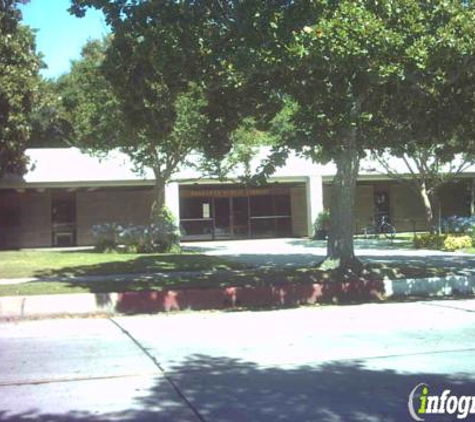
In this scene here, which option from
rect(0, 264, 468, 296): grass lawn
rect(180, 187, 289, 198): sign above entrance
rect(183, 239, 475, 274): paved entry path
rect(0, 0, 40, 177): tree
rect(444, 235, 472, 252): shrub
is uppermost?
rect(0, 0, 40, 177): tree

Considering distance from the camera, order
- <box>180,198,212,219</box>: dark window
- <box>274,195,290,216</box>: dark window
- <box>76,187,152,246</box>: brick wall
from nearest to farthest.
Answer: <box>76,187,152,246</box>: brick wall
<box>180,198,212,219</box>: dark window
<box>274,195,290,216</box>: dark window

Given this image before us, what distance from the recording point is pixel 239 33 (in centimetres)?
1213

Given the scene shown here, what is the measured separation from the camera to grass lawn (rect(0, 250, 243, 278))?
17.0 m

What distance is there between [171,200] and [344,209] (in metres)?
15.8

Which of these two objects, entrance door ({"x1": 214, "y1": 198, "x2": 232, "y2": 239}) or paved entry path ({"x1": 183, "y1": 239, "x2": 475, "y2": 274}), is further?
entrance door ({"x1": 214, "y1": 198, "x2": 232, "y2": 239})

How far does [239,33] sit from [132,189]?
21326 millimetres

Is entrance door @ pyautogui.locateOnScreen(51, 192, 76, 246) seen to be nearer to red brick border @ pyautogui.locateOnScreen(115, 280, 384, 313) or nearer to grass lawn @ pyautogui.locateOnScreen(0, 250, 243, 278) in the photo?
grass lawn @ pyautogui.locateOnScreen(0, 250, 243, 278)

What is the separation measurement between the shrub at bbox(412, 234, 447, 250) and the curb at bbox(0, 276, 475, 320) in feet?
32.0

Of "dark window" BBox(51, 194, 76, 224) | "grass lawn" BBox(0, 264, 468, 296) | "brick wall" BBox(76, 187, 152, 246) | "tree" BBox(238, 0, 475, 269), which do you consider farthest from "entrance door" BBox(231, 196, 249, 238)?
"tree" BBox(238, 0, 475, 269)

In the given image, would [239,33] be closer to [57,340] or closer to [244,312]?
[244,312]

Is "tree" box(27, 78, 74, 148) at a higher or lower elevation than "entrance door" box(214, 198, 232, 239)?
higher

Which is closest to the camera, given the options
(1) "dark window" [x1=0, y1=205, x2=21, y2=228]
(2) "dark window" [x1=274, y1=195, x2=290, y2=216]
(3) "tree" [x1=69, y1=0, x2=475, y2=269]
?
(3) "tree" [x1=69, y1=0, x2=475, y2=269]

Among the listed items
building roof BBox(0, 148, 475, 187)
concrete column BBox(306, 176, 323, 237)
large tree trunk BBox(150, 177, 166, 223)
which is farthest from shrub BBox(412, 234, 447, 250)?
large tree trunk BBox(150, 177, 166, 223)

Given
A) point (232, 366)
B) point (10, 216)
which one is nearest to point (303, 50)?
point (232, 366)
